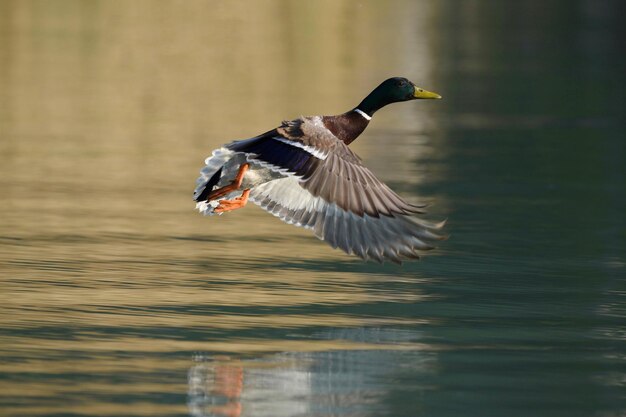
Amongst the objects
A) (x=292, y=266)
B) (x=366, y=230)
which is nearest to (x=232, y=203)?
(x=292, y=266)

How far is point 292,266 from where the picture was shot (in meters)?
14.6

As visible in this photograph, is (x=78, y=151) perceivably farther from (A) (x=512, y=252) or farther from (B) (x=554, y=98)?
(B) (x=554, y=98)

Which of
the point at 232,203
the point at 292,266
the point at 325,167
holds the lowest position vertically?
the point at 292,266

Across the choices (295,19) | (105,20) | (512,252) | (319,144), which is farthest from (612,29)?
(319,144)

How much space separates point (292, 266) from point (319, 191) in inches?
104

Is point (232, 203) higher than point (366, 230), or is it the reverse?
point (232, 203)

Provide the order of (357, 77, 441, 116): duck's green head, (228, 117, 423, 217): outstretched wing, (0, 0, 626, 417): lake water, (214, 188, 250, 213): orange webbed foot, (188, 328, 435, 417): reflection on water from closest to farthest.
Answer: (188, 328, 435, 417): reflection on water, (0, 0, 626, 417): lake water, (228, 117, 423, 217): outstretched wing, (214, 188, 250, 213): orange webbed foot, (357, 77, 441, 116): duck's green head

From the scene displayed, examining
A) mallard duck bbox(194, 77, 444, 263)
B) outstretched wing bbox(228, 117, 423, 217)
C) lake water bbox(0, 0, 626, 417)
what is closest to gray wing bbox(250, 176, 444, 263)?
mallard duck bbox(194, 77, 444, 263)

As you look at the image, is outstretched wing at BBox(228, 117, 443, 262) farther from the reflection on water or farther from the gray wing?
the reflection on water

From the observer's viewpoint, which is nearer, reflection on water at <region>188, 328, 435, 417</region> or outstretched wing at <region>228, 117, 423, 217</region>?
reflection on water at <region>188, 328, 435, 417</region>

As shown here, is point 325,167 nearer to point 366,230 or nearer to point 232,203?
point 366,230

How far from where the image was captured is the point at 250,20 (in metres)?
54.9

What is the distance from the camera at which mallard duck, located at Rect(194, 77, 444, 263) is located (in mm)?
11914

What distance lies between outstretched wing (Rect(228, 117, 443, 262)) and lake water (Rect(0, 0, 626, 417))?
2.15ft
